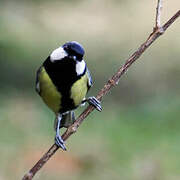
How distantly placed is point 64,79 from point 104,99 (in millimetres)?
3490

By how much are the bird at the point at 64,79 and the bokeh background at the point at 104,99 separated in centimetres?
102

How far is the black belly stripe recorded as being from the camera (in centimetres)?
199

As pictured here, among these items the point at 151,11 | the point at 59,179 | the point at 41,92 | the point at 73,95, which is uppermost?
the point at 151,11

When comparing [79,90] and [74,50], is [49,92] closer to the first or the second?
[79,90]

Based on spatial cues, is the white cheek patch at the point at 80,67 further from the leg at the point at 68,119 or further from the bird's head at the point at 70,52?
the leg at the point at 68,119

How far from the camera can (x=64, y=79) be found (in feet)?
6.64

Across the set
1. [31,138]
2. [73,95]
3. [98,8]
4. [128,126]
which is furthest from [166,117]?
[73,95]

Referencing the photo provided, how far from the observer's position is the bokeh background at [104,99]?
150 inches

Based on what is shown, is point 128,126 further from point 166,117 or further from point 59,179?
point 59,179

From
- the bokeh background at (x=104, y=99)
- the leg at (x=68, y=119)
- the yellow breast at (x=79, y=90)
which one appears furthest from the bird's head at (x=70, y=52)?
the bokeh background at (x=104, y=99)

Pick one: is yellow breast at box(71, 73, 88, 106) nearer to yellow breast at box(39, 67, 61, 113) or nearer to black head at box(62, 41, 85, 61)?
yellow breast at box(39, 67, 61, 113)

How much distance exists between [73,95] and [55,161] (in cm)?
186

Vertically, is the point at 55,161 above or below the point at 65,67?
above

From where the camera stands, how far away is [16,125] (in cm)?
449
